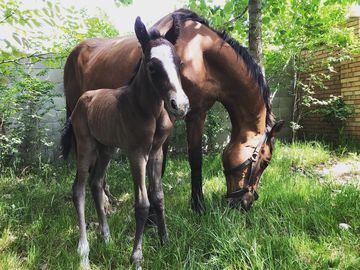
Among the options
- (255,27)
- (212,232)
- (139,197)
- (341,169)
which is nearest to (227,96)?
(255,27)

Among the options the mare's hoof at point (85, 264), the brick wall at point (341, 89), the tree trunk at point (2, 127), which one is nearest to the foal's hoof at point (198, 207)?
the mare's hoof at point (85, 264)

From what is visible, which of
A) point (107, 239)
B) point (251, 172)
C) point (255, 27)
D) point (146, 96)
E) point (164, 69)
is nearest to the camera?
point (164, 69)

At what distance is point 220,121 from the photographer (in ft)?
24.1

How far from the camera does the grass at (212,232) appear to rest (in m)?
2.33

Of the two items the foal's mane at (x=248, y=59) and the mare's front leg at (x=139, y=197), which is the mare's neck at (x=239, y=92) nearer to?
the foal's mane at (x=248, y=59)

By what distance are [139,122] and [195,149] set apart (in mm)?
1347

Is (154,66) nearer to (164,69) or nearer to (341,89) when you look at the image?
(164,69)

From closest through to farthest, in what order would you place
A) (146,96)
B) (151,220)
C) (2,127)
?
1. (146,96)
2. (151,220)
3. (2,127)

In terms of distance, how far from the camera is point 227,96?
12.1 ft

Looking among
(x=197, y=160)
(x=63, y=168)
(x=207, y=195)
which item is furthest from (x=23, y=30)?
(x=63, y=168)

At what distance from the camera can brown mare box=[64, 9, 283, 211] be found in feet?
11.3

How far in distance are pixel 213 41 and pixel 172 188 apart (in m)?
1.97

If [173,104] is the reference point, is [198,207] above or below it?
below

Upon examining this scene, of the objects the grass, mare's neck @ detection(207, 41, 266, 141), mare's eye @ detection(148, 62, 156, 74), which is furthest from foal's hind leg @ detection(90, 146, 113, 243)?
mare's neck @ detection(207, 41, 266, 141)
